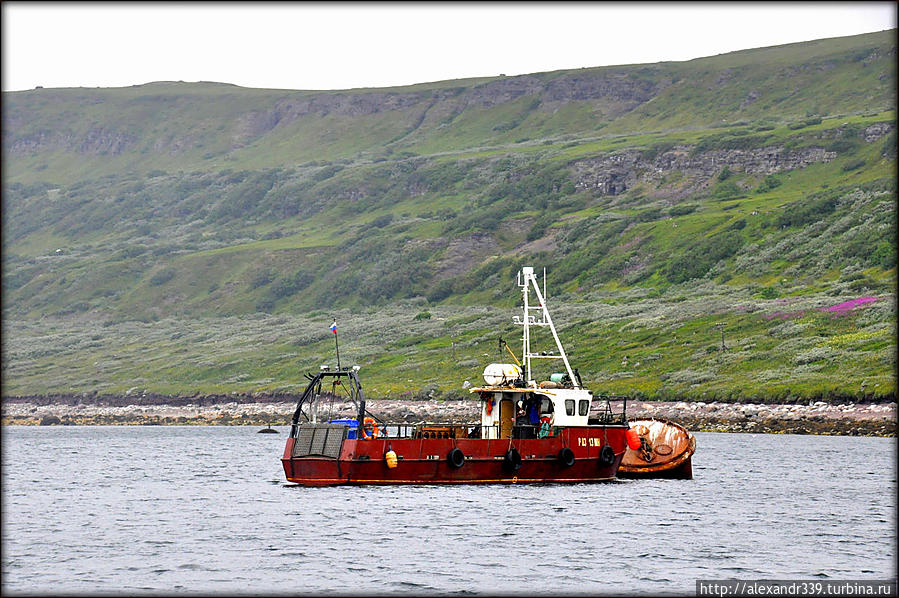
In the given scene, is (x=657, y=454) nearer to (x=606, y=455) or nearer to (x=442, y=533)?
(x=606, y=455)

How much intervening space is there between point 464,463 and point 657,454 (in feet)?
49.3

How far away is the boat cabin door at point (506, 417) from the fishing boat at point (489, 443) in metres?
0.05

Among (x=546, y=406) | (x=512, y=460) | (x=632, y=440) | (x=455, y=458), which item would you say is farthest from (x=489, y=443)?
(x=632, y=440)

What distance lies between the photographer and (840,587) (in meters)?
33.7

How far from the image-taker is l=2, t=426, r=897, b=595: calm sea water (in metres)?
36.2

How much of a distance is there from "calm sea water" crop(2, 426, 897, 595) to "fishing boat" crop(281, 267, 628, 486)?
3.49 feet

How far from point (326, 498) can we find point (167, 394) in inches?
5004

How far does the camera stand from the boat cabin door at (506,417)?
60000 mm

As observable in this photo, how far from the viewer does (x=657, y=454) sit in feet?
218

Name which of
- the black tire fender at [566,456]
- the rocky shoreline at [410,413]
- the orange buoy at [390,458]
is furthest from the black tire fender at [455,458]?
the rocky shoreline at [410,413]

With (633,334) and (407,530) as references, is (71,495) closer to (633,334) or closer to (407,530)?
(407,530)

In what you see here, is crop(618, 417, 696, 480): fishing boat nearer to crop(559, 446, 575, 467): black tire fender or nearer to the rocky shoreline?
crop(559, 446, 575, 467): black tire fender

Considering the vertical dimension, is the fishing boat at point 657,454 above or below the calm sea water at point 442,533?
above

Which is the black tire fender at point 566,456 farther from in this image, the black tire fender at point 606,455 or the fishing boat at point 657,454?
the fishing boat at point 657,454
